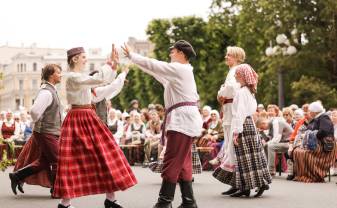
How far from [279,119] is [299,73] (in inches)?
771

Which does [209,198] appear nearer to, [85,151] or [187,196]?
[187,196]

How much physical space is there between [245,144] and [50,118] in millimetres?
2711

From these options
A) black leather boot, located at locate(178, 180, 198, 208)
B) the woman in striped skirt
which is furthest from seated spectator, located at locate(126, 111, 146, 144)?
black leather boot, located at locate(178, 180, 198, 208)

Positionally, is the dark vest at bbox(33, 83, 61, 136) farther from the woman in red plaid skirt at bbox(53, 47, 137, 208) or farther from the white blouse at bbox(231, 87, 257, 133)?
the white blouse at bbox(231, 87, 257, 133)

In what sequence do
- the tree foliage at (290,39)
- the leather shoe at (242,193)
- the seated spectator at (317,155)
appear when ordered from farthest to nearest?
the tree foliage at (290,39) → the seated spectator at (317,155) → the leather shoe at (242,193)

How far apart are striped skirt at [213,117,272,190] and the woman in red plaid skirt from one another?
94.2 inches

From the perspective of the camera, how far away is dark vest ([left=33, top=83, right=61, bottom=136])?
37.1 ft

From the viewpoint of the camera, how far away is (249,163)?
11.4 m

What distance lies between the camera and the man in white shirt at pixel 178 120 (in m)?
9.41

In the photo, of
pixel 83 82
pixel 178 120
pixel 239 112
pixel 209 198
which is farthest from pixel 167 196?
pixel 239 112

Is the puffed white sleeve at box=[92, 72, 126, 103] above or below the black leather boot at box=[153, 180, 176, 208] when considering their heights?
above

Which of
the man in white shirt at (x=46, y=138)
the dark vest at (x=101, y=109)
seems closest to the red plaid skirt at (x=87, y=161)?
the man in white shirt at (x=46, y=138)

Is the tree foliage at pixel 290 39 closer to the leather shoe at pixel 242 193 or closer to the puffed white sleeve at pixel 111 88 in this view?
the leather shoe at pixel 242 193

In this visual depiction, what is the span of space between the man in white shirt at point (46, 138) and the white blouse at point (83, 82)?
67.0 inches
